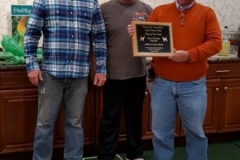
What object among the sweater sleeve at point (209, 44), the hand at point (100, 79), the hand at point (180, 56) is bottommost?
the hand at point (100, 79)

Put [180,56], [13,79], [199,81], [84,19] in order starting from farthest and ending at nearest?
1. [13,79]
2. [84,19]
3. [199,81]
4. [180,56]

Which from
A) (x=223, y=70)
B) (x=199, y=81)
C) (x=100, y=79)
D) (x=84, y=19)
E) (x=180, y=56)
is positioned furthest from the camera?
(x=223, y=70)

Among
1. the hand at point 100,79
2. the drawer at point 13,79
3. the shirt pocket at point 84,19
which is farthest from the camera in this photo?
the drawer at point 13,79

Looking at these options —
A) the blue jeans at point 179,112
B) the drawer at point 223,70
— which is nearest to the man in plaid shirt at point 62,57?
the blue jeans at point 179,112

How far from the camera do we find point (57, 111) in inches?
91.4

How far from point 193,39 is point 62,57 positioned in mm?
789

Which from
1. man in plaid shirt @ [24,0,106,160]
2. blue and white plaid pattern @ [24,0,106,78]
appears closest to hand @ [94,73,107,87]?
man in plaid shirt @ [24,0,106,160]

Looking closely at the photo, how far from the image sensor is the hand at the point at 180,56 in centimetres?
203

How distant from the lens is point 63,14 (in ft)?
7.20

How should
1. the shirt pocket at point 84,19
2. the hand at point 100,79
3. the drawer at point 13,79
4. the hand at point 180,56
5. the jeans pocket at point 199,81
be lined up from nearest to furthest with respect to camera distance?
the hand at point 180,56, the jeans pocket at point 199,81, the shirt pocket at point 84,19, the hand at point 100,79, the drawer at point 13,79

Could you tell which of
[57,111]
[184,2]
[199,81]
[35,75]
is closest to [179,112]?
[199,81]

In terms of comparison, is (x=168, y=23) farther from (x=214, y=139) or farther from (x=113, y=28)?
(x=214, y=139)

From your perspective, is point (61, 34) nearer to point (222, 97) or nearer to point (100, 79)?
point (100, 79)

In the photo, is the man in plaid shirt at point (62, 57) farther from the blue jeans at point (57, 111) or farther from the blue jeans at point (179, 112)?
the blue jeans at point (179, 112)
